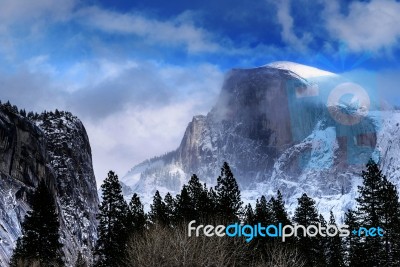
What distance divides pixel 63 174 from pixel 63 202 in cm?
1001

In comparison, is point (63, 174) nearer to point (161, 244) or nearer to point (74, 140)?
point (74, 140)

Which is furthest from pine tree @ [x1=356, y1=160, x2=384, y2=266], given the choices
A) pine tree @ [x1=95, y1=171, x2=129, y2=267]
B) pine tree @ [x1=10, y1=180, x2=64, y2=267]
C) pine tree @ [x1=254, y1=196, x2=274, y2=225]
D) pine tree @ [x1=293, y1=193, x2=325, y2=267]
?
pine tree @ [x1=10, y1=180, x2=64, y2=267]

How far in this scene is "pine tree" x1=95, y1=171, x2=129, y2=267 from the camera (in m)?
50.6

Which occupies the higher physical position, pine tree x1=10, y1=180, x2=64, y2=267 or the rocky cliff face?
the rocky cliff face

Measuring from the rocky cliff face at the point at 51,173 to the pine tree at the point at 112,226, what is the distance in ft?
63.4

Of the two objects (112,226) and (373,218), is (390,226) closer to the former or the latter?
(373,218)

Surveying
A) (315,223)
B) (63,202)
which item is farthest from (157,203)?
(63,202)

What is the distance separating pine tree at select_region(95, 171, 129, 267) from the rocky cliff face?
19321mm

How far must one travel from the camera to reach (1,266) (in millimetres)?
61156

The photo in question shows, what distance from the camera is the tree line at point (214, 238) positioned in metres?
35.1

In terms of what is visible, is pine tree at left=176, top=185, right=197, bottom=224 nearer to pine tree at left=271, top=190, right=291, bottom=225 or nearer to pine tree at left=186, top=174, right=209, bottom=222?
pine tree at left=186, top=174, right=209, bottom=222

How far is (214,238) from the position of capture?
126 feet

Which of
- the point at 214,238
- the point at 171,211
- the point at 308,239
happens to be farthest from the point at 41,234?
the point at 308,239

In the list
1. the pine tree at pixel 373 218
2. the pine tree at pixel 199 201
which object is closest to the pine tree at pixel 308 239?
the pine tree at pixel 373 218
